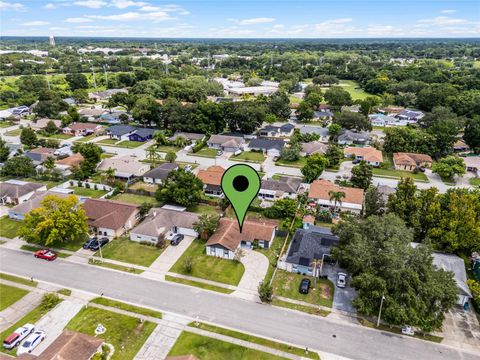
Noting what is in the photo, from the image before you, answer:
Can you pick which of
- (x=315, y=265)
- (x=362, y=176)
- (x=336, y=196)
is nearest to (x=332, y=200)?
(x=336, y=196)

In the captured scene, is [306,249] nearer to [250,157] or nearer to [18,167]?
[250,157]

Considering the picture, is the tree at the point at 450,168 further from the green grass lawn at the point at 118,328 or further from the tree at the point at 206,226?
the green grass lawn at the point at 118,328

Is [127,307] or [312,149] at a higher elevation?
[312,149]

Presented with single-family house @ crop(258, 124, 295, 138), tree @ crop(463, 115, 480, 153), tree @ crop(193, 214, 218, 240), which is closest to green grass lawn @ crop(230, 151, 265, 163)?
single-family house @ crop(258, 124, 295, 138)

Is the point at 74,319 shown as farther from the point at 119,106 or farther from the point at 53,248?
the point at 119,106

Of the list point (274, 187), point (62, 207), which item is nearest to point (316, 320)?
point (274, 187)

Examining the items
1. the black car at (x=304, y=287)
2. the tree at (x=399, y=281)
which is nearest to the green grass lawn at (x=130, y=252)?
the black car at (x=304, y=287)
